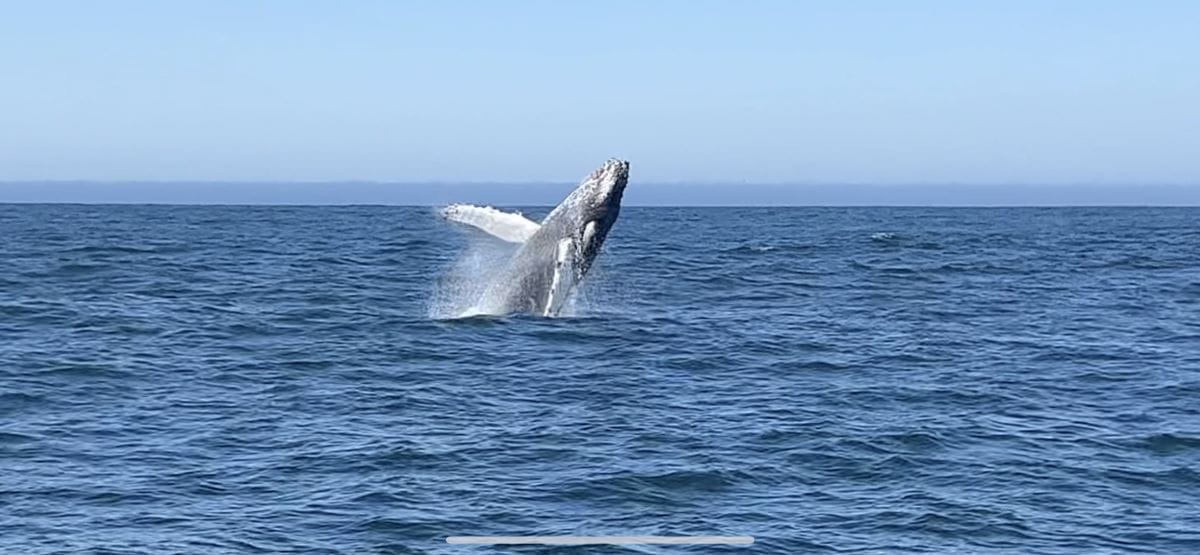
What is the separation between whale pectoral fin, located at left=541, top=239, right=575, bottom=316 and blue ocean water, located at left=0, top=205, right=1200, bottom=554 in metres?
0.57

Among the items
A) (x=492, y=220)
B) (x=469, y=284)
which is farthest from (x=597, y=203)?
(x=469, y=284)

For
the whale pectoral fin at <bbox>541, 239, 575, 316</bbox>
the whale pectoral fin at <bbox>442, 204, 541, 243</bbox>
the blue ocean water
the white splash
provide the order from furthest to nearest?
the white splash → the whale pectoral fin at <bbox>442, 204, 541, 243</bbox> → the whale pectoral fin at <bbox>541, 239, 575, 316</bbox> → the blue ocean water

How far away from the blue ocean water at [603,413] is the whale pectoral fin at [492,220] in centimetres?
174

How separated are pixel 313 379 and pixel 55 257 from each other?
24.7 metres

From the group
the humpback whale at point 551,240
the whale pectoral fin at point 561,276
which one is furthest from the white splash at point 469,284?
the whale pectoral fin at point 561,276

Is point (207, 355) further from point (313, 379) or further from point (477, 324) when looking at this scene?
point (477, 324)

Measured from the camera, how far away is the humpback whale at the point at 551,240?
27000 mm

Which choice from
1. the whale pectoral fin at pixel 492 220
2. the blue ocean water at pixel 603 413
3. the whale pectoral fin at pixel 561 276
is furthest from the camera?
the whale pectoral fin at pixel 492 220

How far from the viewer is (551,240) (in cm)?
2777

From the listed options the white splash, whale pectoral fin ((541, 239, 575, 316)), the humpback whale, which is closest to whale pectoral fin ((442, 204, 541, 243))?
the humpback whale

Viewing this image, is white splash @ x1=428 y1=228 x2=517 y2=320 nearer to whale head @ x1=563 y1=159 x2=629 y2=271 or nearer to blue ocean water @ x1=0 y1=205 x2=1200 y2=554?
blue ocean water @ x1=0 y1=205 x2=1200 y2=554

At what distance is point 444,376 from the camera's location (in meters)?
24.8

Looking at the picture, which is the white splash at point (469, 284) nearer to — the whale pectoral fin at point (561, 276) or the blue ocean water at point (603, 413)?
the blue ocean water at point (603, 413)

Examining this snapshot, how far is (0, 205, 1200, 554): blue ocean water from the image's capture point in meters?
16.2
